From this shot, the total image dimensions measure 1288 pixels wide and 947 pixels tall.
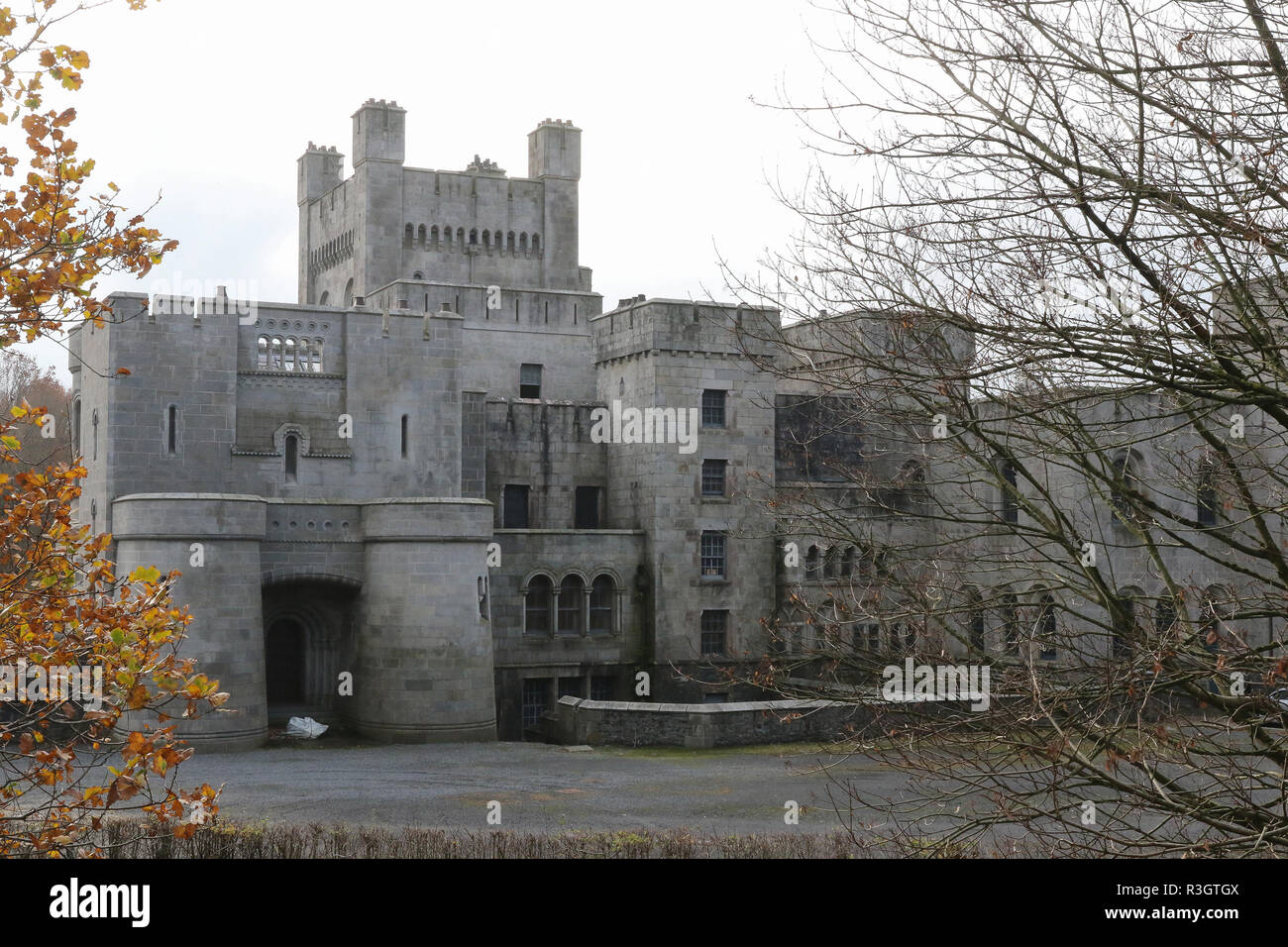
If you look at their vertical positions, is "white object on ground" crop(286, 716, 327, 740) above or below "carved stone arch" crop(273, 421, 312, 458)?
below

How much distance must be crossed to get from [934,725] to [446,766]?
2199 cm

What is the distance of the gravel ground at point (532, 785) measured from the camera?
2488 cm

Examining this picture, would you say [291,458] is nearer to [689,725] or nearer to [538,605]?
[538,605]

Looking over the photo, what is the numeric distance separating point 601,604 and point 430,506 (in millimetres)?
8345

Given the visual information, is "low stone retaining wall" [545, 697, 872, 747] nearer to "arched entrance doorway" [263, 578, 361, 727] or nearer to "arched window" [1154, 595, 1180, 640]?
"arched entrance doorway" [263, 578, 361, 727]

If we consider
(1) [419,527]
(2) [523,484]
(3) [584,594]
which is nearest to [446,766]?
(1) [419,527]

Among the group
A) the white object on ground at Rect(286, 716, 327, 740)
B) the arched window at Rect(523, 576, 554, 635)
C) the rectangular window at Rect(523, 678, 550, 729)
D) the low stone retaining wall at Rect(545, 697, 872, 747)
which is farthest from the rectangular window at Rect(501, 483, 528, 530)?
the white object on ground at Rect(286, 716, 327, 740)

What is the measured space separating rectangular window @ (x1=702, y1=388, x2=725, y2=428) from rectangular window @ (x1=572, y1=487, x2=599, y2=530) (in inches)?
182

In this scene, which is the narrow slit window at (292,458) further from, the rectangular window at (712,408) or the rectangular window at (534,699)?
the rectangular window at (712,408)

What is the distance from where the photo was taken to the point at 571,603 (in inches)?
1673

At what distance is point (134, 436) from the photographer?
1455 inches

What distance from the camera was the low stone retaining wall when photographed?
1395 inches
